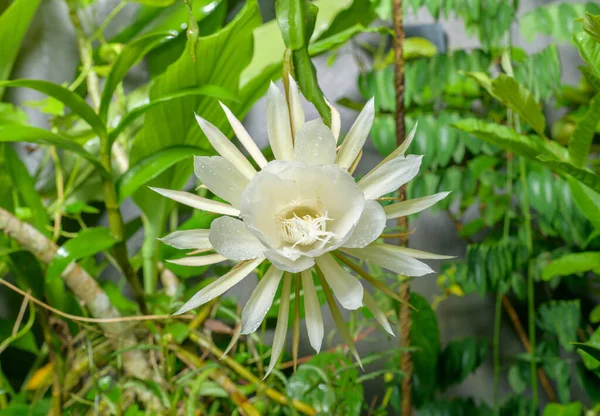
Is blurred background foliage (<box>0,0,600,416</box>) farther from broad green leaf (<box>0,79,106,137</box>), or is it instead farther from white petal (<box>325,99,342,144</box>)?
white petal (<box>325,99,342,144</box>)

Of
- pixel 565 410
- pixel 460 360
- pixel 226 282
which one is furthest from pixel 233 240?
pixel 460 360

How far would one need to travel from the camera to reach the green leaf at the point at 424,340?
754 mm

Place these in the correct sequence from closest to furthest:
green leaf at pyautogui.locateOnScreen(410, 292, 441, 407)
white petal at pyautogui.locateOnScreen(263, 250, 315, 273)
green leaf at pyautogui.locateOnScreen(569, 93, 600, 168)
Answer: white petal at pyautogui.locateOnScreen(263, 250, 315, 273) → green leaf at pyautogui.locateOnScreen(569, 93, 600, 168) → green leaf at pyautogui.locateOnScreen(410, 292, 441, 407)

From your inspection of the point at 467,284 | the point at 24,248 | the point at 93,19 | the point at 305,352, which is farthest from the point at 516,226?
the point at 93,19

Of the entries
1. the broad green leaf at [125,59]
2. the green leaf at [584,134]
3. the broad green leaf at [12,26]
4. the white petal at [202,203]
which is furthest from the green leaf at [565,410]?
the broad green leaf at [12,26]

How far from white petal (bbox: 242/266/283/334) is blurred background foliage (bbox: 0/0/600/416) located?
283mm

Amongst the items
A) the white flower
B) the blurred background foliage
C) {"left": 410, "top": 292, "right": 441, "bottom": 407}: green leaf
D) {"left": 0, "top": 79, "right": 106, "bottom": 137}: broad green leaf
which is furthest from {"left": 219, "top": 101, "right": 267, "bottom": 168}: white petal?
{"left": 410, "top": 292, "right": 441, "bottom": 407}: green leaf

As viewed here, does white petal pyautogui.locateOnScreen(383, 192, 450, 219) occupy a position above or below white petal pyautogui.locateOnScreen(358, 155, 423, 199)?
below

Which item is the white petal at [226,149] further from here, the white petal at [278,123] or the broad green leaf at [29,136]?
the broad green leaf at [29,136]

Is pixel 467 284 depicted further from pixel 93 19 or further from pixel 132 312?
pixel 93 19

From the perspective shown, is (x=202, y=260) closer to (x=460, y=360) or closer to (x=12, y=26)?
(x=460, y=360)

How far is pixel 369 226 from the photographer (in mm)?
296

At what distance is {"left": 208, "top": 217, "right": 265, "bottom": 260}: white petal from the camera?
302 millimetres

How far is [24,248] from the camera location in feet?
2.33
